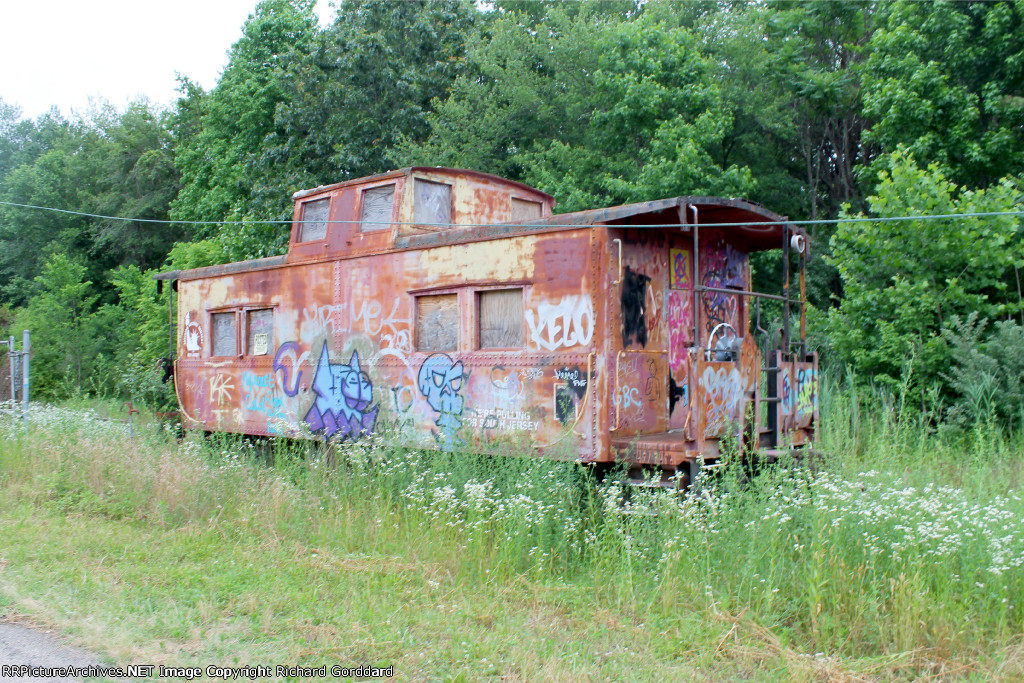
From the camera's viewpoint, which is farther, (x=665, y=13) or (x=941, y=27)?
(x=665, y=13)

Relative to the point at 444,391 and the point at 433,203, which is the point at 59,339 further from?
the point at 444,391

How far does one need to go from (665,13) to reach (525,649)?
19500mm

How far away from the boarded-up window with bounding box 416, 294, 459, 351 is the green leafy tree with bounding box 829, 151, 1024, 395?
6.33 metres

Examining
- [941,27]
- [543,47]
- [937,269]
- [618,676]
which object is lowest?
[618,676]

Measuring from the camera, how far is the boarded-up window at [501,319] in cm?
822

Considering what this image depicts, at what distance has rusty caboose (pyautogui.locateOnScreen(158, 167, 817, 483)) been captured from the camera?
7.53 meters

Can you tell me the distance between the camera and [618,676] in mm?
4391

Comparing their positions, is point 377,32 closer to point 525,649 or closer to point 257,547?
point 257,547

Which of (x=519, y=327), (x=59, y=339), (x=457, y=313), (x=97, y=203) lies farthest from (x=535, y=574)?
(x=97, y=203)

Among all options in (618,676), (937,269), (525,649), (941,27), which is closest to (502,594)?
(525,649)

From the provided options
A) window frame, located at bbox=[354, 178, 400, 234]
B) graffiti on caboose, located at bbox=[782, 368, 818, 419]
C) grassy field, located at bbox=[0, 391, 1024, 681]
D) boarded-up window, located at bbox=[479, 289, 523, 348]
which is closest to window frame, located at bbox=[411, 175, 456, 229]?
window frame, located at bbox=[354, 178, 400, 234]

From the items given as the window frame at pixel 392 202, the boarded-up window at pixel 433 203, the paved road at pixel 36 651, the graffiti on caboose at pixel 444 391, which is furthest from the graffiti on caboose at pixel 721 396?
the paved road at pixel 36 651

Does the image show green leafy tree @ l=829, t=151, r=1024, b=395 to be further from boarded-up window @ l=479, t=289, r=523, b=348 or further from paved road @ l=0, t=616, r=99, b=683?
paved road @ l=0, t=616, r=99, b=683

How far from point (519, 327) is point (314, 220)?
4123mm
